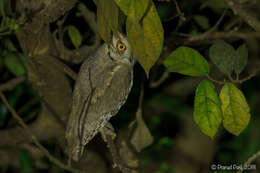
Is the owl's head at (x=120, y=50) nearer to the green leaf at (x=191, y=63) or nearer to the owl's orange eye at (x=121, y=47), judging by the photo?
the owl's orange eye at (x=121, y=47)

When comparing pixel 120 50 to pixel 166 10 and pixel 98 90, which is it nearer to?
pixel 98 90

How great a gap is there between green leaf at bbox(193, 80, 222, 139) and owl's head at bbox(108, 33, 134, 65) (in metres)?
0.93

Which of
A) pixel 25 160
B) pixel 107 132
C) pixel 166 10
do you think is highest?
pixel 166 10

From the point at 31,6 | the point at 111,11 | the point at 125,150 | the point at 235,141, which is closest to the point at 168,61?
the point at 111,11

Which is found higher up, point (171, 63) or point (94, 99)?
point (171, 63)

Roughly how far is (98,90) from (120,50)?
0.30 metres

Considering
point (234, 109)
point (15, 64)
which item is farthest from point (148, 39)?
point (15, 64)

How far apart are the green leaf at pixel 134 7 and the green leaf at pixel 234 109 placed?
51 centimetres

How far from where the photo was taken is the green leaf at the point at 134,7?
1.00 metres

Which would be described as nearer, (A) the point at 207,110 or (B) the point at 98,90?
(A) the point at 207,110

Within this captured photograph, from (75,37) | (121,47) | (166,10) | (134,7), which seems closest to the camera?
(134,7)

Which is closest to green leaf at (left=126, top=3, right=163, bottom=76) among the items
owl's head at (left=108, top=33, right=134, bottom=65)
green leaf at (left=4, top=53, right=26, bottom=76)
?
owl's head at (left=108, top=33, right=134, bottom=65)

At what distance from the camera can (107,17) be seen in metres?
1.08

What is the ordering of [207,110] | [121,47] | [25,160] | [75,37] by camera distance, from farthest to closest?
1. [25,160]
2. [121,47]
3. [75,37]
4. [207,110]
